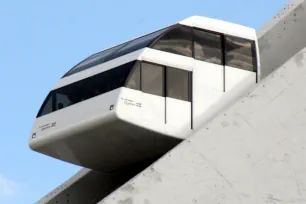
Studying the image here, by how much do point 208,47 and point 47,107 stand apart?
326 centimetres

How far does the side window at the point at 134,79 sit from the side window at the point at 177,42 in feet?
2.26

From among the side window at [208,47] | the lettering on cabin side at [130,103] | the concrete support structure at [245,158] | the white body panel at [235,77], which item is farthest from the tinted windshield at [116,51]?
the concrete support structure at [245,158]

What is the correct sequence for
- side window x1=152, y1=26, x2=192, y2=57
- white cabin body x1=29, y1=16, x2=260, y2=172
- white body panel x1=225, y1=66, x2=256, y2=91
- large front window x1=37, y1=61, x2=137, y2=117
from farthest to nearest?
white body panel x1=225, y1=66, x2=256, y2=91
side window x1=152, y1=26, x2=192, y2=57
large front window x1=37, y1=61, x2=137, y2=117
white cabin body x1=29, y1=16, x2=260, y2=172

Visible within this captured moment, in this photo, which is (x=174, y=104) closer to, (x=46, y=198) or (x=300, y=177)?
(x=300, y=177)

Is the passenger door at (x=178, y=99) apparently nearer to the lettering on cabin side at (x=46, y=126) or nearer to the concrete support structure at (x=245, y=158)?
the concrete support structure at (x=245, y=158)

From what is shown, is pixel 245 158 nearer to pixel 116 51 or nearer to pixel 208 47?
pixel 208 47

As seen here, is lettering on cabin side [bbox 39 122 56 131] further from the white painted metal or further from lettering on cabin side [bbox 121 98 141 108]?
the white painted metal

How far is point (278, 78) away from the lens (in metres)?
22.2

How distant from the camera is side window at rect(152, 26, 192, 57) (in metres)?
23.5

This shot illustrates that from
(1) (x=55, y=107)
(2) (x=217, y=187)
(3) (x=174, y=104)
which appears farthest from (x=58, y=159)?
(2) (x=217, y=187)

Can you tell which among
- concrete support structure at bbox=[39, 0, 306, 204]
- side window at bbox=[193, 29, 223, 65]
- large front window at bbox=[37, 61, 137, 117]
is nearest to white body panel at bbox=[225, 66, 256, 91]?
side window at bbox=[193, 29, 223, 65]

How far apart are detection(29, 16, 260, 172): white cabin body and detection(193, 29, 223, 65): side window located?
2cm

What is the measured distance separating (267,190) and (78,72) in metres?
5.02

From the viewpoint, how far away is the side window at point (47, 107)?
24391 millimetres
